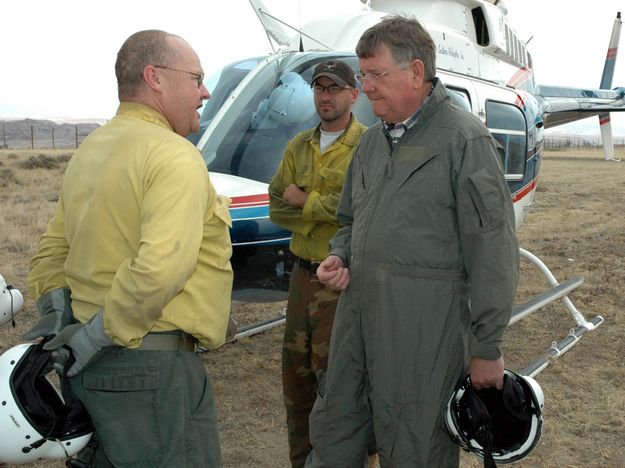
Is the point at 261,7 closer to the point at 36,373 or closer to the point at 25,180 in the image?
the point at 36,373

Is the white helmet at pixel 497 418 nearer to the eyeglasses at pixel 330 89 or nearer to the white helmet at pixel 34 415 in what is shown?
the white helmet at pixel 34 415

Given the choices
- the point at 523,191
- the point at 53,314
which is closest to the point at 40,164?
the point at 523,191

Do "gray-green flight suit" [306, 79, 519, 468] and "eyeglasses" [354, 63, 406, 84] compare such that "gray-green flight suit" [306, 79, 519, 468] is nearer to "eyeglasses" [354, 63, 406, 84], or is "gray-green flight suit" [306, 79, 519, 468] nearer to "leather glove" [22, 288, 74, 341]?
"eyeglasses" [354, 63, 406, 84]

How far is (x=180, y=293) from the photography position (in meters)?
1.97

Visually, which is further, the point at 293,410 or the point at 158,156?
the point at 293,410

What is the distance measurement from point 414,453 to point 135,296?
1129mm

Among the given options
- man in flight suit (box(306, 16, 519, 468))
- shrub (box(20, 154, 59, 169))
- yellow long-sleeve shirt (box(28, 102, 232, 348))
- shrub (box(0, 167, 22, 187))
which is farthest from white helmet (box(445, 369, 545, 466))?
shrub (box(20, 154, 59, 169))

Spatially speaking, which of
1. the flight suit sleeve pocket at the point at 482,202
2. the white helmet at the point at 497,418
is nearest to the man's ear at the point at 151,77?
the flight suit sleeve pocket at the point at 482,202

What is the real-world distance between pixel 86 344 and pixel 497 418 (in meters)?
1.37

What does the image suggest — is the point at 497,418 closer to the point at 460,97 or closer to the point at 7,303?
the point at 7,303

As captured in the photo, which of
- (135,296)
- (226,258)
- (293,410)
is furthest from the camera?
(293,410)

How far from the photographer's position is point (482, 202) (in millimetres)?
2121

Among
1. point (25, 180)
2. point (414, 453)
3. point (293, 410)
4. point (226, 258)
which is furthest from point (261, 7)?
point (25, 180)

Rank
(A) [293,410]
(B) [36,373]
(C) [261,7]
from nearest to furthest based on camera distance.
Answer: (B) [36,373]
(A) [293,410]
(C) [261,7]
